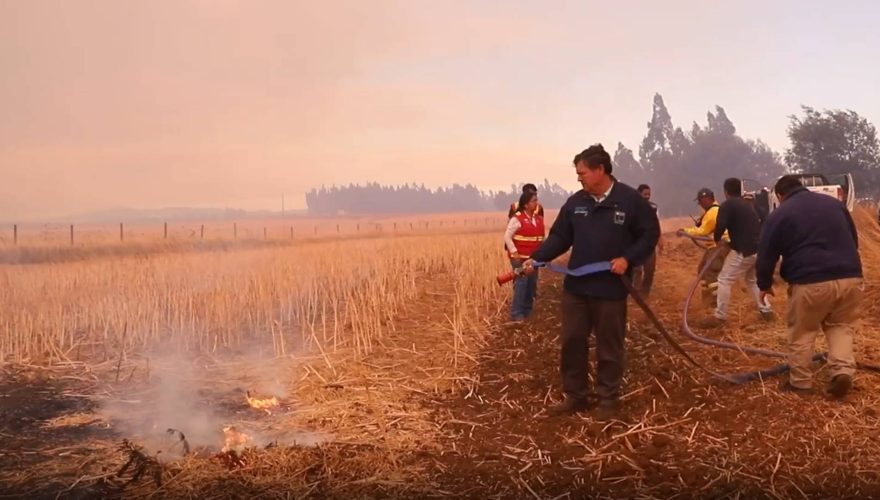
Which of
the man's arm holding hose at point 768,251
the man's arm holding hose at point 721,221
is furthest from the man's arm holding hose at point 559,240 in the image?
the man's arm holding hose at point 721,221

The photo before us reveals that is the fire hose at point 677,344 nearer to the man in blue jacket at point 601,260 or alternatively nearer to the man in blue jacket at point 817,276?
the man in blue jacket at point 601,260

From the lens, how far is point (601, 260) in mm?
5070

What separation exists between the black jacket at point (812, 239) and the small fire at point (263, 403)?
4298 mm

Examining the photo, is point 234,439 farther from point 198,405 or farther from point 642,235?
point 642,235

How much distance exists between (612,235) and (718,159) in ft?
182

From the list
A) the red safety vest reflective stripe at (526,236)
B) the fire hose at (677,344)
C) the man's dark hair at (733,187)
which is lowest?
the fire hose at (677,344)

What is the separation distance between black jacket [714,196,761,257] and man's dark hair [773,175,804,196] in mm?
2316

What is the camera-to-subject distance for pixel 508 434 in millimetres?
4910

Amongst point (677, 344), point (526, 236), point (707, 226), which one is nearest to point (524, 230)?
point (526, 236)

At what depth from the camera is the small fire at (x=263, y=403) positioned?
223 inches

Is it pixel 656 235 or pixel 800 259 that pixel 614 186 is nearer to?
pixel 656 235

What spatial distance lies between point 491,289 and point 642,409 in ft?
19.9

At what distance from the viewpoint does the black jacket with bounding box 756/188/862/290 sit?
5293 millimetres

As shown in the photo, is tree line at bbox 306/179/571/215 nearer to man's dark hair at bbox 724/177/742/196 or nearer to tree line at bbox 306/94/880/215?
tree line at bbox 306/94/880/215
